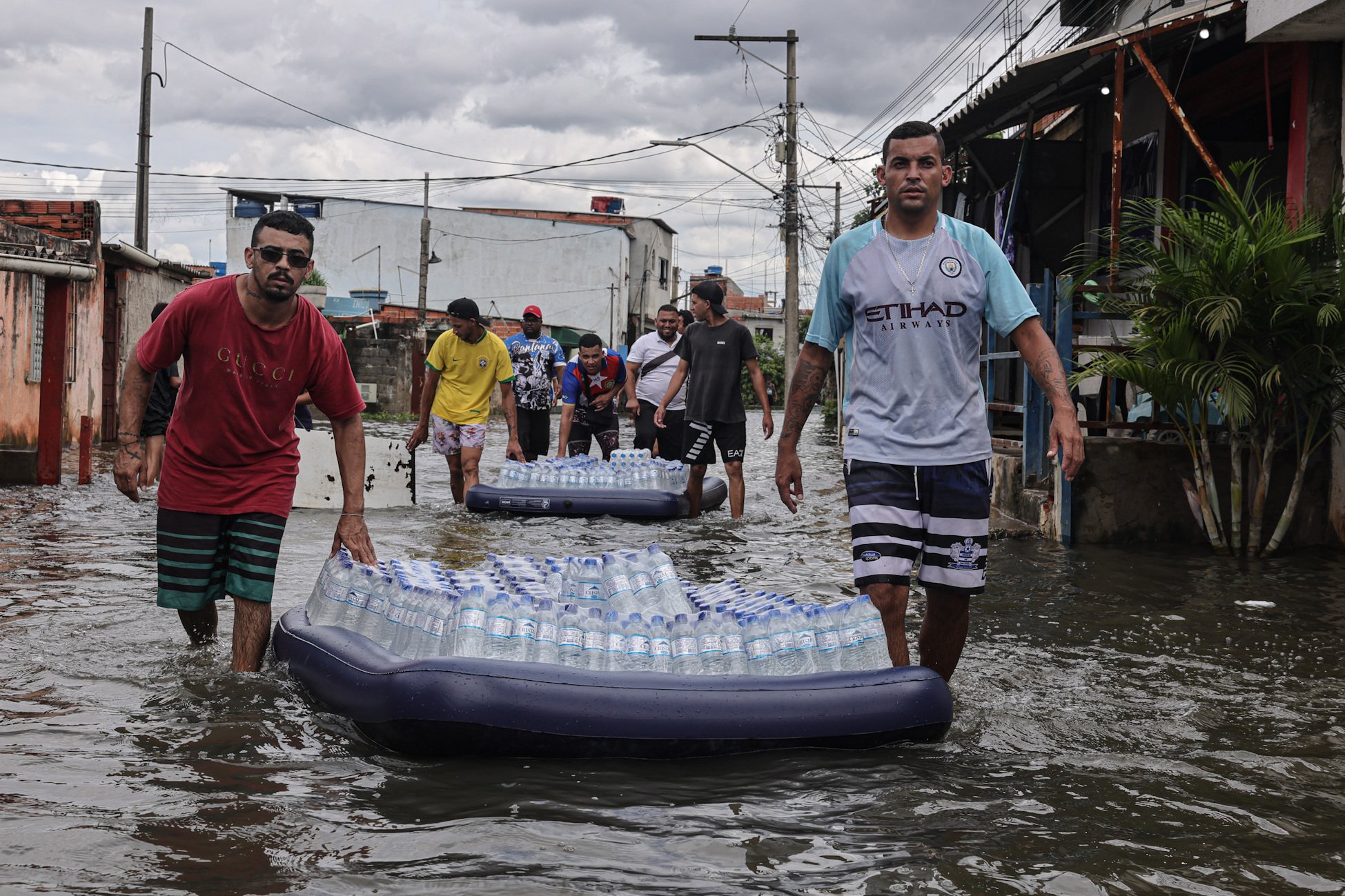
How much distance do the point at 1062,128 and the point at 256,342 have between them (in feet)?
44.7

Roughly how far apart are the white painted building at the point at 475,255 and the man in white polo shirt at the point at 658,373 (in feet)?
129

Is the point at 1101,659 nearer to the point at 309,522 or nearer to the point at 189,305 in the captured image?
the point at 189,305

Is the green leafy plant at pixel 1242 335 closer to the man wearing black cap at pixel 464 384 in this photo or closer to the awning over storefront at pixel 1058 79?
the awning over storefront at pixel 1058 79

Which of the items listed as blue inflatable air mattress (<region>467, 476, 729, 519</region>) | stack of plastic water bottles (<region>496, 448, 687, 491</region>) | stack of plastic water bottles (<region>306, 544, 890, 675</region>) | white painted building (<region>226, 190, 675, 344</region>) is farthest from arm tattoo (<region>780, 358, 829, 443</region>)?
white painted building (<region>226, 190, 675, 344</region>)

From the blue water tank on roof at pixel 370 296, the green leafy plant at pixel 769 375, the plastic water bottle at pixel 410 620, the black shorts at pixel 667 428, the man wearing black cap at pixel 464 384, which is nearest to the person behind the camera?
the plastic water bottle at pixel 410 620

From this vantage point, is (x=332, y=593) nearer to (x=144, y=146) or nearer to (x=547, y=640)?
(x=547, y=640)

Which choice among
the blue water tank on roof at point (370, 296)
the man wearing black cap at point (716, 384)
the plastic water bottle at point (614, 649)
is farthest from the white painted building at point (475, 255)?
the plastic water bottle at point (614, 649)

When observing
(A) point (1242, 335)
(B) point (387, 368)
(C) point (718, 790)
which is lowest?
(C) point (718, 790)

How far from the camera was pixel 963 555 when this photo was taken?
4.56m

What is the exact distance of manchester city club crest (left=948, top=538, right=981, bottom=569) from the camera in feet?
15.0

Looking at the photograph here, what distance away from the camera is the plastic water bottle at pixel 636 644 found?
14.4 feet

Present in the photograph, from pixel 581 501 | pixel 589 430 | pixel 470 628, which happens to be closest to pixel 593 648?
pixel 470 628

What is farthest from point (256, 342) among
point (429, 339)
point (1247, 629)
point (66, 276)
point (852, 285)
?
point (429, 339)

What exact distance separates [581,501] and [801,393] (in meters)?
6.44
